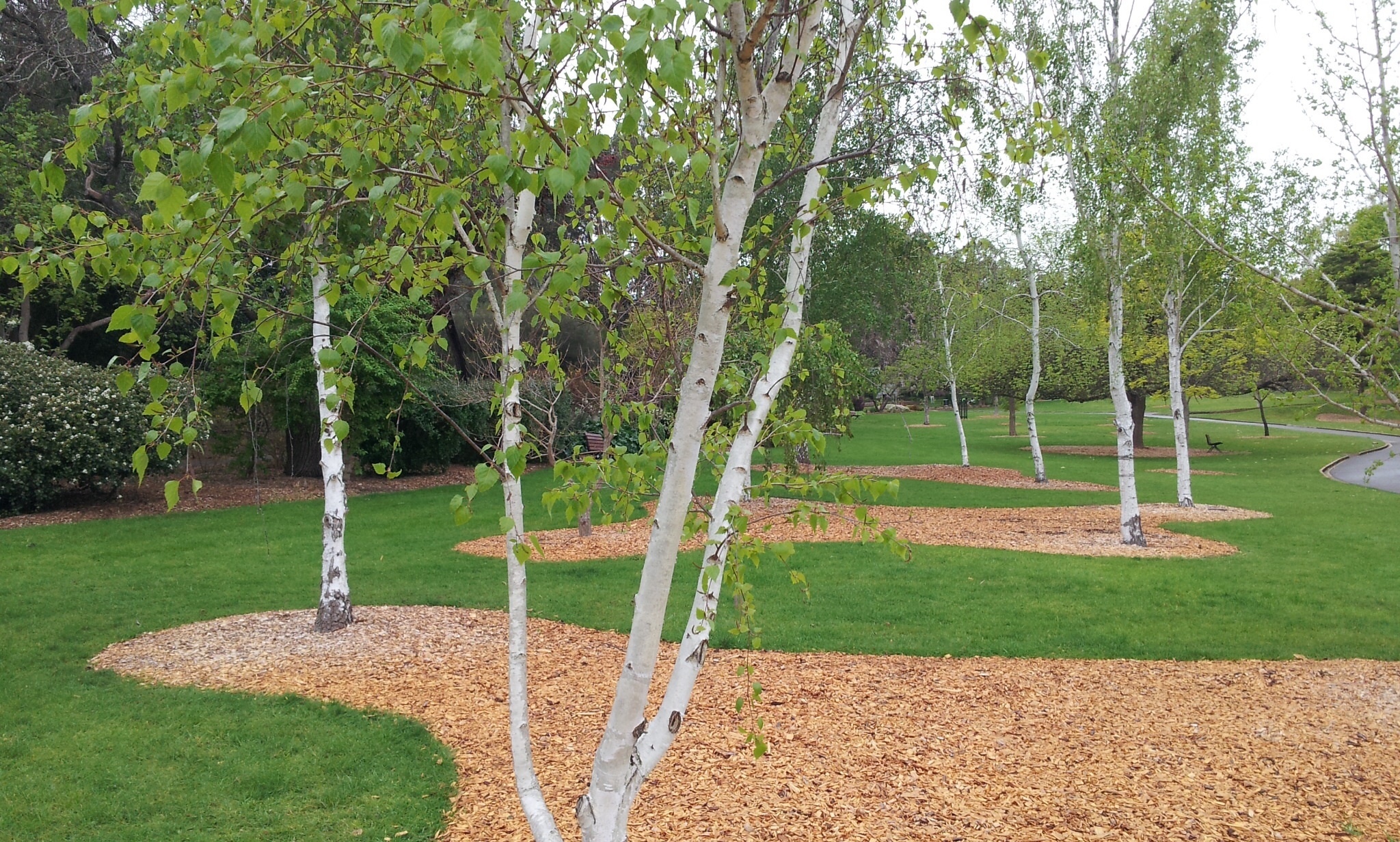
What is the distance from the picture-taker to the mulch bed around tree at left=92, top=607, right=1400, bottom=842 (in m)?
4.36

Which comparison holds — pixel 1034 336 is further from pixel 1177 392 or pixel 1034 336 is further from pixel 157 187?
pixel 157 187

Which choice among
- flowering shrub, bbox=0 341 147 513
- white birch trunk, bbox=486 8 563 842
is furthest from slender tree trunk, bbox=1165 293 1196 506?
flowering shrub, bbox=0 341 147 513

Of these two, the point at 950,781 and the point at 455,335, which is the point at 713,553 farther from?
the point at 455,335

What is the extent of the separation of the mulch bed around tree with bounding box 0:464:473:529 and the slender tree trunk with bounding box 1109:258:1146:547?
1292 cm

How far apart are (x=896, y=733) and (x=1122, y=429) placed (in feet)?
28.9

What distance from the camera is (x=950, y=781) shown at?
4.79 meters

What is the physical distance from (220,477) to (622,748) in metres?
18.9

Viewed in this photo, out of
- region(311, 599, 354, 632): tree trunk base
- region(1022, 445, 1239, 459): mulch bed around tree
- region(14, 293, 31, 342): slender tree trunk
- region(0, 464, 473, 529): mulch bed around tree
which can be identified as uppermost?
region(14, 293, 31, 342): slender tree trunk

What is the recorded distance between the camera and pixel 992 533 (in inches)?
544

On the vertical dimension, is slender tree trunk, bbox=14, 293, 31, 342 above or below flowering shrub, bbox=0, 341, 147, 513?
above

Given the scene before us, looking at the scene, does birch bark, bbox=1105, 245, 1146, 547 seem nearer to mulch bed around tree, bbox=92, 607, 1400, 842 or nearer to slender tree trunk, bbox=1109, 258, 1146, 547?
slender tree trunk, bbox=1109, 258, 1146, 547

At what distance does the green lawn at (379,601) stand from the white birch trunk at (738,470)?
226 centimetres

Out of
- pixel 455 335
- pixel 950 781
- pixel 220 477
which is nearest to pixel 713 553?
pixel 950 781

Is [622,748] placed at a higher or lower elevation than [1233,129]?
lower
